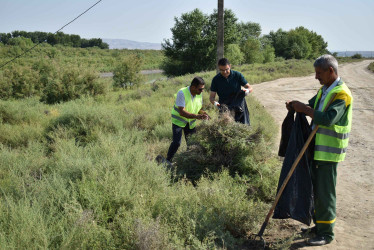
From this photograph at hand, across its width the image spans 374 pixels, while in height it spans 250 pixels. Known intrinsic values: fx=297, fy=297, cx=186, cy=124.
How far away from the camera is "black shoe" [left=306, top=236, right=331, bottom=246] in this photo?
11.2 feet

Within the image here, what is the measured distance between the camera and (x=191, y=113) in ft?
17.4

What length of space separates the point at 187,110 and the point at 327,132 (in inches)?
107

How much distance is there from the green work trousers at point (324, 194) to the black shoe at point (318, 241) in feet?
0.20

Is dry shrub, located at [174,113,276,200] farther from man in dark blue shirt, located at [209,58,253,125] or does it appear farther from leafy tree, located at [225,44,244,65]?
leafy tree, located at [225,44,244,65]

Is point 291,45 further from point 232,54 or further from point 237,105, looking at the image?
point 237,105

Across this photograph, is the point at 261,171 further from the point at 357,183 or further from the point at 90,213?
the point at 90,213

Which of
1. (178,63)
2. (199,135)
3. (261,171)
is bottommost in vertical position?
(261,171)

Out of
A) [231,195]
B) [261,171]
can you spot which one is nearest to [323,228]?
[231,195]

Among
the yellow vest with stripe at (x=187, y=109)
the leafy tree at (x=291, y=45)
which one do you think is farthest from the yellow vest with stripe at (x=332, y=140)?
the leafy tree at (x=291, y=45)

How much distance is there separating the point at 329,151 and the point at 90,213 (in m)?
Result: 2.59

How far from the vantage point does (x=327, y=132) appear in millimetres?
3199

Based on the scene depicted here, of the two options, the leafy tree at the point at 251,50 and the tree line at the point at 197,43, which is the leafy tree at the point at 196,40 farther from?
the leafy tree at the point at 251,50

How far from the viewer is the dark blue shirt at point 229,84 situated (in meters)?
5.46

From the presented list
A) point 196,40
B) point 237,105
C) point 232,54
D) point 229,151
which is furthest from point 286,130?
point 232,54
